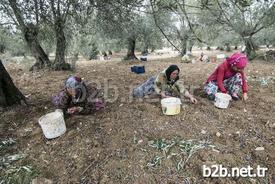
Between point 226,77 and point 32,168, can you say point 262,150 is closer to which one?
point 226,77

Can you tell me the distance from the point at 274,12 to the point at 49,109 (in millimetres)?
11254

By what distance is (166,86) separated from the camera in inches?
183

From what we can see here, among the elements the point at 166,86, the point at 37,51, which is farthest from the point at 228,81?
the point at 37,51

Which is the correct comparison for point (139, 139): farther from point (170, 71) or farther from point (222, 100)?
point (222, 100)

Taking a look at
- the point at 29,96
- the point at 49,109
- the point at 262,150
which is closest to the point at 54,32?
the point at 29,96

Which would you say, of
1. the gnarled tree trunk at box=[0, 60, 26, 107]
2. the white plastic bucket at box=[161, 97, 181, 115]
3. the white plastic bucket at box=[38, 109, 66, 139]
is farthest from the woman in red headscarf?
the gnarled tree trunk at box=[0, 60, 26, 107]

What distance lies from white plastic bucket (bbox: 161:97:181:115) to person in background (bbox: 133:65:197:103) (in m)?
0.46

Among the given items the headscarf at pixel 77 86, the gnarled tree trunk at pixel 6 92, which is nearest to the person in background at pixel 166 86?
the headscarf at pixel 77 86

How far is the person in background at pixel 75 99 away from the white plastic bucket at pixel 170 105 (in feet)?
3.73

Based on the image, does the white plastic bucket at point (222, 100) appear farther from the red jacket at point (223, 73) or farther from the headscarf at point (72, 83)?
the headscarf at point (72, 83)

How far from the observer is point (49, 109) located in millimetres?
4543

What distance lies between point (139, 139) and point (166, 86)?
1543 millimetres

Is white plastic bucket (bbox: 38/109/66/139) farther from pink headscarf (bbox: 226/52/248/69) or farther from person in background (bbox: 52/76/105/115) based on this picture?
pink headscarf (bbox: 226/52/248/69)

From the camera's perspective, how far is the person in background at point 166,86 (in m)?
4.33
